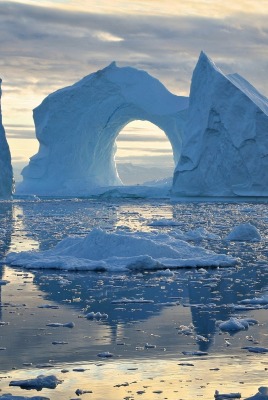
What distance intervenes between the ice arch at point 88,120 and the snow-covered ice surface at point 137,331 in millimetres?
27906

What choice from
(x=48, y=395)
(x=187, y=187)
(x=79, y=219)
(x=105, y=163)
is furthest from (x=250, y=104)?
(x=48, y=395)

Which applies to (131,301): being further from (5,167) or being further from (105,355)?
(5,167)

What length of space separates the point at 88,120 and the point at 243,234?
86.3 ft

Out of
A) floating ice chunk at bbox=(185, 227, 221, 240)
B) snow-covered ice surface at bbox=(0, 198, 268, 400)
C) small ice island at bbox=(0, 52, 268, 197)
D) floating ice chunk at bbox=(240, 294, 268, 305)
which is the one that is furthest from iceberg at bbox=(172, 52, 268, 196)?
floating ice chunk at bbox=(240, 294, 268, 305)

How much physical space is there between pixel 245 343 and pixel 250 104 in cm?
2708

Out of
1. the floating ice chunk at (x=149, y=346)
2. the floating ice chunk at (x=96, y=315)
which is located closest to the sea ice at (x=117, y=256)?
the floating ice chunk at (x=96, y=315)

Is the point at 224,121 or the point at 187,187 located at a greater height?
the point at 224,121

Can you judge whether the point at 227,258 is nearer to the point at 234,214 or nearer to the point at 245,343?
the point at 245,343

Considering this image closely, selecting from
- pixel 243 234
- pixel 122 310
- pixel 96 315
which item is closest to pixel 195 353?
pixel 96 315

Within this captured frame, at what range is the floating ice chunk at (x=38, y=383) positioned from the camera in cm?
557

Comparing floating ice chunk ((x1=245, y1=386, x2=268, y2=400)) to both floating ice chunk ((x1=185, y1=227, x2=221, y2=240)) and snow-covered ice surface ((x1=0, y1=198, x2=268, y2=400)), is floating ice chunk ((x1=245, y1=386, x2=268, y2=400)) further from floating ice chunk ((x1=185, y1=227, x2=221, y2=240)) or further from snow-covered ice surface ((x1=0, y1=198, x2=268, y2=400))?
floating ice chunk ((x1=185, y1=227, x2=221, y2=240))

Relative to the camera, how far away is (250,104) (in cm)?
3322

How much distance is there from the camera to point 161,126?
43844 mm

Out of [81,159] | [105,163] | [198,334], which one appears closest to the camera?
[198,334]
